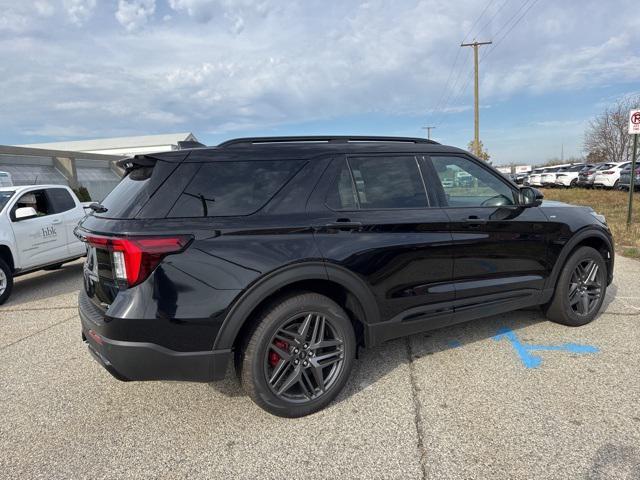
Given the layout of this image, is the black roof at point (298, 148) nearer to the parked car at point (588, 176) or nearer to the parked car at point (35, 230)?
the parked car at point (35, 230)

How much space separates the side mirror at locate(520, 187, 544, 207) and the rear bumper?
9.30ft

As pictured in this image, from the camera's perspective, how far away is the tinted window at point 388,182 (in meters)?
3.07

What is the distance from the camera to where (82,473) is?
2.36 m

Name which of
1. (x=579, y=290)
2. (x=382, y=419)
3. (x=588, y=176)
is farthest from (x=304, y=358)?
(x=588, y=176)

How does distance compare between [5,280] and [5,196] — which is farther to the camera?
[5,196]

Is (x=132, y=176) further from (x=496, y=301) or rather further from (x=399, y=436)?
(x=496, y=301)

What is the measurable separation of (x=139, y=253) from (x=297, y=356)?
1173 mm

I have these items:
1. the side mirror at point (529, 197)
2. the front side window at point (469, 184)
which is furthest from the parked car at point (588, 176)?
the front side window at point (469, 184)

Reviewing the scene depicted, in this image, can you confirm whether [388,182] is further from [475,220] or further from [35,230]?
[35,230]

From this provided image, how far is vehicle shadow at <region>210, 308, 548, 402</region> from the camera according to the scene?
128 inches

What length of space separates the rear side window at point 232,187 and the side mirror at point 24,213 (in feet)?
17.6

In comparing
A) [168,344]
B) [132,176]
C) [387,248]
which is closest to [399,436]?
[387,248]

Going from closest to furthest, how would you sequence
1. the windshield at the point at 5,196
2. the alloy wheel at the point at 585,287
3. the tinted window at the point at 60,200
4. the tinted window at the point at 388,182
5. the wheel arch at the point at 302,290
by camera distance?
the wheel arch at the point at 302,290 < the tinted window at the point at 388,182 < the alloy wheel at the point at 585,287 < the windshield at the point at 5,196 < the tinted window at the point at 60,200

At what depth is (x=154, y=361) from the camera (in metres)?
2.46
